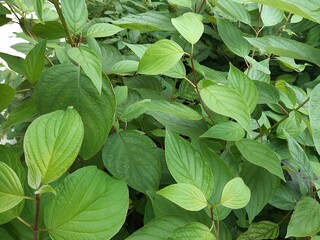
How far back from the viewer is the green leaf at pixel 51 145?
33 cm

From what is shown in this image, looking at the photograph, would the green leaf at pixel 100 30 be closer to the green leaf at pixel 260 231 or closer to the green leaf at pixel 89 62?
the green leaf at pixel 89 62

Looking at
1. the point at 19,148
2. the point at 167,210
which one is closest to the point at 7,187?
the point at 167,210

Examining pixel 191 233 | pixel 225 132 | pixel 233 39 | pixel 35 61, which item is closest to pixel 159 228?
pixel 191 233

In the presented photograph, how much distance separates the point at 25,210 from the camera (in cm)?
39

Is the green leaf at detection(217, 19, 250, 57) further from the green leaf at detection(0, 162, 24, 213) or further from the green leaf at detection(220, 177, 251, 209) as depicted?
the green leaf at detection(0, 162, 24, 213)

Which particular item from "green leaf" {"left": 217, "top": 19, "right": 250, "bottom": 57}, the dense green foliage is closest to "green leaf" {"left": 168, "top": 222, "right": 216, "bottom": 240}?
the dense green foliage

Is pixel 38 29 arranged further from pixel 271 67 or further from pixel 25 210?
pixel 271 67

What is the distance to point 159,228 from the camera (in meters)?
0.40

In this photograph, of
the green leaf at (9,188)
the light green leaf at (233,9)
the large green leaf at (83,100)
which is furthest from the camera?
the light green leaf at (233,9)

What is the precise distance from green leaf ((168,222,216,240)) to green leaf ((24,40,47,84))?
0.27 m

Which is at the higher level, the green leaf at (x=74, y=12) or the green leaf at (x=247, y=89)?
the green leaf at (x=74, y=12)

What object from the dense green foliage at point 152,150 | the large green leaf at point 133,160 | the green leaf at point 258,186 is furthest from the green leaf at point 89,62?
the green leaf at point 258,186

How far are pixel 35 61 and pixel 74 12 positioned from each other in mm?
77

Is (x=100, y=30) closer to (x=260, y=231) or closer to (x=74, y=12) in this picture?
(x=74, y=12)
